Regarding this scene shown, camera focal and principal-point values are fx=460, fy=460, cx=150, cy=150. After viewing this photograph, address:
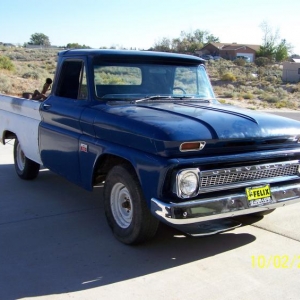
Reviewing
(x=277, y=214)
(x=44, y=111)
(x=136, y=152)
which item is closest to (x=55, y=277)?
(x=136, y=152)

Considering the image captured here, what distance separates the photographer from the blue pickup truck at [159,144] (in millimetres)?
3986

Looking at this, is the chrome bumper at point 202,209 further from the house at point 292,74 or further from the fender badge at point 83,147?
the house at point 292,74

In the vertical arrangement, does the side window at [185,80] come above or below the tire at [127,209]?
above

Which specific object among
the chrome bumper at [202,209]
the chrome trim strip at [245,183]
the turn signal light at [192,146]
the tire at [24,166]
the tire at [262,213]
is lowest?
the tire at [262,213]

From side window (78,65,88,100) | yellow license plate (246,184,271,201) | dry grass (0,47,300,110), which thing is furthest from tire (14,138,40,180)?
dry grass (0,47,300,110)

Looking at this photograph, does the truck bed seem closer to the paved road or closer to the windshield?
the paved road

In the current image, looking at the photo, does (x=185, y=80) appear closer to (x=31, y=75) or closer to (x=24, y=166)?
(x=24, y=166)

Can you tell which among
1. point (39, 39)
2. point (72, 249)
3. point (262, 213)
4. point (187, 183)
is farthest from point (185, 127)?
point (39, 39)

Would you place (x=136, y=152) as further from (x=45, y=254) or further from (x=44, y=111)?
(x=44, y=111)

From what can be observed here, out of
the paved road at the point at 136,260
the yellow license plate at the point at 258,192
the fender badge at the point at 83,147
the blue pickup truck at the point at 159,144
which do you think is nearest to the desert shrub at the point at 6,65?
the blue pickup truck at the point at 159,144

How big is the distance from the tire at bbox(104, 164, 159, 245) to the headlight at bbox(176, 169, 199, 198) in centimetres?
48

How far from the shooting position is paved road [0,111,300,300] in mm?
3732
